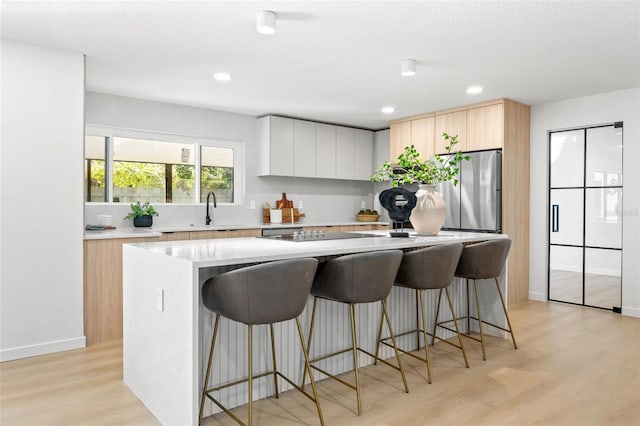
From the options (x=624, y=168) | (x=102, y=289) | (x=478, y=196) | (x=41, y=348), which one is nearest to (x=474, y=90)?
(x=478, y=196)

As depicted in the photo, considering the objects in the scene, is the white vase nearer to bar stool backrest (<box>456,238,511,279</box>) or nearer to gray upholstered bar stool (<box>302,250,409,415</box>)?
bar stool backrest (<box>456,238,511,279</box>)

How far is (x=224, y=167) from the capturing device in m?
5.80

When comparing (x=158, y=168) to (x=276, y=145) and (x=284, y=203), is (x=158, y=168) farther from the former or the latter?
(x=284, y=203)

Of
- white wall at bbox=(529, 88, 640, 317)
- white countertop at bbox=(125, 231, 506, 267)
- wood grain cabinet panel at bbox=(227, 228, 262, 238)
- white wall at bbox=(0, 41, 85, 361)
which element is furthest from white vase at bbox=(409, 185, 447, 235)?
white wall at bbox=(0, 41, 85, 361)

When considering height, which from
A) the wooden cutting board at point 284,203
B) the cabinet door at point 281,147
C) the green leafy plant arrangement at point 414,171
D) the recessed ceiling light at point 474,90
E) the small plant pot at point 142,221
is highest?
the recessed ceiling light at point 474,90

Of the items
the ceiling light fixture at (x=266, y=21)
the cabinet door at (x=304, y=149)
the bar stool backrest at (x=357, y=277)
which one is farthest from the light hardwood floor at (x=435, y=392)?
the cabinet door at (x=304, y=149)

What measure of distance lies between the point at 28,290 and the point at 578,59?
15.2 ft

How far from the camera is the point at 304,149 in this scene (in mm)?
6059

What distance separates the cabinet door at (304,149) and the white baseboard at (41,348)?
332 centimetres

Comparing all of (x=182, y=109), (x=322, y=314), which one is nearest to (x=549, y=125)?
(x=322, y=314)

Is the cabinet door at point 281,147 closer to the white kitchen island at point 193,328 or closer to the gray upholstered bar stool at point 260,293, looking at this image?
the white kitchen island at point 193,328

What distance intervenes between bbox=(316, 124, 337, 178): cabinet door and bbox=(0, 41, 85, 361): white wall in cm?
327

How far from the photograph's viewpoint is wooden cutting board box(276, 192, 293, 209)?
6.12m

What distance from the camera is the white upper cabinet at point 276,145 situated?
5.77 metres
